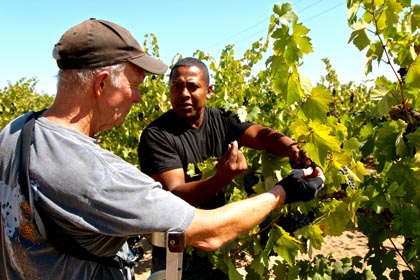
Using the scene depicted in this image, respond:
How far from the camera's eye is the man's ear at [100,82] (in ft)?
4.54

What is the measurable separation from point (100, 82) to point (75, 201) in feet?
1.39

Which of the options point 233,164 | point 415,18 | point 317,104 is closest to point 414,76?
point 415,18

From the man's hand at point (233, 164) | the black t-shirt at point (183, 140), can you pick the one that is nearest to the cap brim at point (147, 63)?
the man's hand at point (233, 164)

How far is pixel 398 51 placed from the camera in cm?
189

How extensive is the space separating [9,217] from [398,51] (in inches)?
70.3

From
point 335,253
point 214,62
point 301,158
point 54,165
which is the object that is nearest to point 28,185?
point 54,165

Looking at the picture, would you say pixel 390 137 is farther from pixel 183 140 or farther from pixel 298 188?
pixel 183 140

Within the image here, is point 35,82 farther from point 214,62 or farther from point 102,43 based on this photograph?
point 102,43

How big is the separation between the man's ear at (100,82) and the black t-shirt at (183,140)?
935 millimetres

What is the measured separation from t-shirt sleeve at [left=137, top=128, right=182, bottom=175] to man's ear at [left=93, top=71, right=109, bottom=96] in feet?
3.07

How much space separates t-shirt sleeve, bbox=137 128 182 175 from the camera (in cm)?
230

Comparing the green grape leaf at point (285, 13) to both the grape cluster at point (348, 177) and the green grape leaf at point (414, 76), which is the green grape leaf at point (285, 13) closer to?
the green grape leaf at point (414, 76)

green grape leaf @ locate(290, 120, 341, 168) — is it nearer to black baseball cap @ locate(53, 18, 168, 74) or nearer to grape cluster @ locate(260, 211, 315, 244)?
grape cluster @ locate(260, 211, 315, 244)

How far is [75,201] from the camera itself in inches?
48.1
